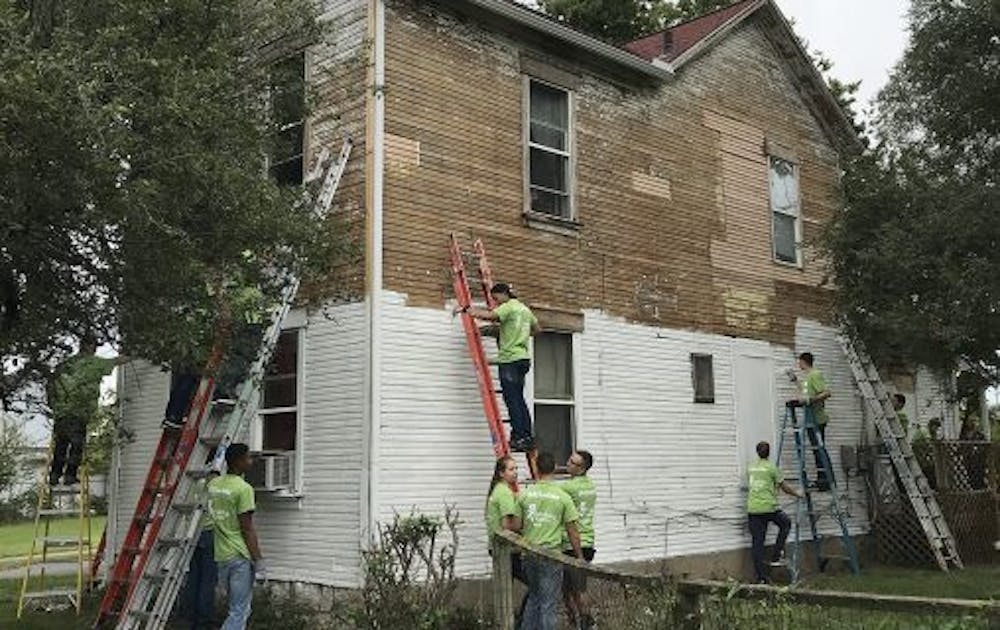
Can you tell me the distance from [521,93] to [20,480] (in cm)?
3584

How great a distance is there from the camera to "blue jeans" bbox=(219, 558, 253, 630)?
8953 mm

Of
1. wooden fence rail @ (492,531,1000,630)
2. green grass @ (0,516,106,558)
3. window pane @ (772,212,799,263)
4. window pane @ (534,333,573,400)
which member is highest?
window pane @ (772,212,799,263)

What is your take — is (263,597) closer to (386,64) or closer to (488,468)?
(488,468)

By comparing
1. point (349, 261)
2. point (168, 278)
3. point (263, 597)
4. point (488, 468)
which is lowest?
point (263, 597)

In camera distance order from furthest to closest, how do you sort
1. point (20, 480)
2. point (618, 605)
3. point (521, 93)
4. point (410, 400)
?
point (20, 480) → point (521, 93) → point (410, 400) → point (618, 605)

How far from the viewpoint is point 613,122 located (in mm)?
14211

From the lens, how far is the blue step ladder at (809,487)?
1531 centimetres

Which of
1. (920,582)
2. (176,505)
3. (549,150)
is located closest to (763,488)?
(920,582)

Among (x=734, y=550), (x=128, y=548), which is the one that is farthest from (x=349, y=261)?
(x=734, y=550)

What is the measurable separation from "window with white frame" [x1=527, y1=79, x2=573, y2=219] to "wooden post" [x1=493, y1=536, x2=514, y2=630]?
6400mm

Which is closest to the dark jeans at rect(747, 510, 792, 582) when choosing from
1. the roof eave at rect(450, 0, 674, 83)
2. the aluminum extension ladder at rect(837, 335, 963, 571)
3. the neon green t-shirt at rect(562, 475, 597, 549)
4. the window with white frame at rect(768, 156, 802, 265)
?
the aluminum extension ladder at rect(837, 335, 963, 571)

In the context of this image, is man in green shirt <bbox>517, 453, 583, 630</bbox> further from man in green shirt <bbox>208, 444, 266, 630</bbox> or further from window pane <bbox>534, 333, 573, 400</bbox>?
window pane <bbox>534, 333, 573, 400</bbox>

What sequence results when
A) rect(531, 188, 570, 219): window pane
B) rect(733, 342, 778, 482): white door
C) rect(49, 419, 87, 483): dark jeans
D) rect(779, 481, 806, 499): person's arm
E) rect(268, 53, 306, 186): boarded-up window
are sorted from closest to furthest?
rect(268, 53, 306, 186): boarded-up window, rect(531, 188, 570, 219): window pane, rect(49, 419, 87, 483): dark jeans, rect(779, 481, 806, 499): person's arm, rect(733, 342, 778, 482): white door

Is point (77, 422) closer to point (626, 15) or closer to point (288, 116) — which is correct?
point (288, 116)
